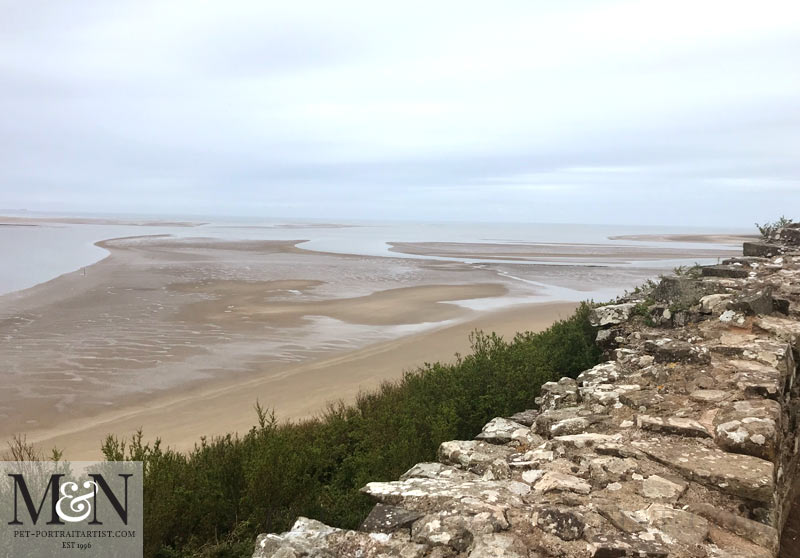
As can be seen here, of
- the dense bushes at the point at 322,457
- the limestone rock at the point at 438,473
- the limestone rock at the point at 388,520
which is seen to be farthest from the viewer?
the dense bushes at the point at 322,457

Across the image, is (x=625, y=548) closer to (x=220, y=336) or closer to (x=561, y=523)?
(x=561, y=523)

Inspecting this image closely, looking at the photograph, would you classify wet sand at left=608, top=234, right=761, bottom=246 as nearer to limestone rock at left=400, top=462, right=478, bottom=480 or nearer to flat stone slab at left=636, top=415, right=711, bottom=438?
flat stone slab at left=636, top=415, right=711, bottom=438

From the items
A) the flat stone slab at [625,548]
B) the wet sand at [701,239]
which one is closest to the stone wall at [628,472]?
the flat stone slab at [625,548]

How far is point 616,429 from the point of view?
3723mm

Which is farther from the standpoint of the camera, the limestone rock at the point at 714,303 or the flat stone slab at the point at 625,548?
the limestone rock at the point at 714,303

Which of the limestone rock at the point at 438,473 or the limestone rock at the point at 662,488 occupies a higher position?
the limestone rock at the point at 662,488

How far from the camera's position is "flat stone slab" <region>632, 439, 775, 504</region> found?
9.19 feet

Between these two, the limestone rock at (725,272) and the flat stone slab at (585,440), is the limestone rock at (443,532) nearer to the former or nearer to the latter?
the flat stone slab at (585,440)

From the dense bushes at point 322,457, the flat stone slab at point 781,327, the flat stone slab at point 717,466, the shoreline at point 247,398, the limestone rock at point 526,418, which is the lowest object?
the shoreline at point 247,398

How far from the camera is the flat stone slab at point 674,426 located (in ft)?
11.3

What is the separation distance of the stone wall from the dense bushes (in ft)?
2.91

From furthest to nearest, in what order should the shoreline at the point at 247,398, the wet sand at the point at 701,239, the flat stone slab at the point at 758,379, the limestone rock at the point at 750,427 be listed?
the wet sand at the point at 701,239
the shoreline at the point at 247,398
the flat stone slab at the point at 758,379
the limestone rock at the point at 750,427

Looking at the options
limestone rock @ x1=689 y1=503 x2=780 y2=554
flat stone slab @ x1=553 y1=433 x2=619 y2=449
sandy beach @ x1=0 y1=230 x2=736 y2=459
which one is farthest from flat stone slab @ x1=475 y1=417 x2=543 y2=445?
sandy beach @ x1=0 y1=230 x2=736 y2=459

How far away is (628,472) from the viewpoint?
3.07 metres
